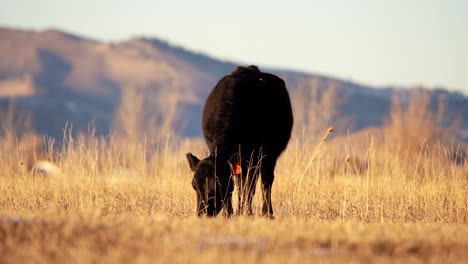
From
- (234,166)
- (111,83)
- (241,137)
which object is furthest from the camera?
(111,83)

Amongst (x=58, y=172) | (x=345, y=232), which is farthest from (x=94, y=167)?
(x=345, y=232)

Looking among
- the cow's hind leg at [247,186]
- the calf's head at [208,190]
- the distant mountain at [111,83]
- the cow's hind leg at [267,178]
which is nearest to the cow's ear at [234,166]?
the calf's head at [208,190]

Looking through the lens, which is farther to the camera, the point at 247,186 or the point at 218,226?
the point at 247,186

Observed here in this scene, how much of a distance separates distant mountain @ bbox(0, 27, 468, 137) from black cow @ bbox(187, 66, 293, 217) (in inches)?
3547

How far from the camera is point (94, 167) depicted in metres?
11.4

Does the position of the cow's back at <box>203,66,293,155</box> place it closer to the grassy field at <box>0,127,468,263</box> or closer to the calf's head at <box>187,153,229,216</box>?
the calf's head at <box>187,153,229,216</box>

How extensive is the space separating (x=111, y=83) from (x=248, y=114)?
402ft

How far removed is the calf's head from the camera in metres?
8.29

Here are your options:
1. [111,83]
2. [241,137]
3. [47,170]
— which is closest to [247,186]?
[241,137]

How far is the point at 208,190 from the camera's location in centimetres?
832

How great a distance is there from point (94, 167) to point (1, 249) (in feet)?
20.0

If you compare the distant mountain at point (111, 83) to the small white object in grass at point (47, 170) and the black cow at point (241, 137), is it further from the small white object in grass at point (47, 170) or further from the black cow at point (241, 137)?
the black cow at point (241, 137)

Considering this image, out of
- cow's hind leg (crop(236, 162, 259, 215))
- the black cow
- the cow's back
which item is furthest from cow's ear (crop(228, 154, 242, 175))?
cow's hind leg (crop(236, 162, 259, 215))

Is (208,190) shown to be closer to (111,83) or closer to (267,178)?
(267,178)
